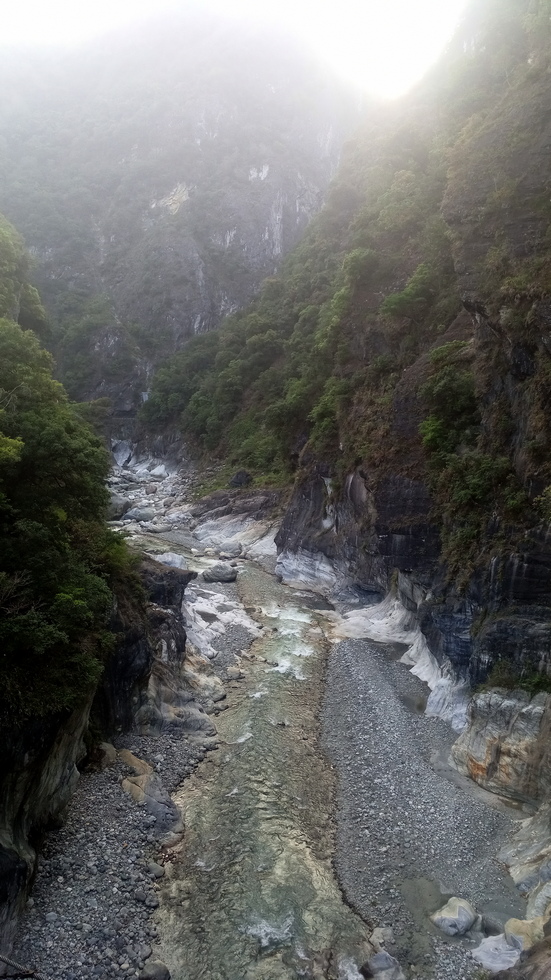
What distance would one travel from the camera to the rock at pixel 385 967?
9758 millimetres

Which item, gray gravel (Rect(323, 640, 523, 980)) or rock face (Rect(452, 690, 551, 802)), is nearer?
gray gravel (Rect(323, 640, 523, 980))

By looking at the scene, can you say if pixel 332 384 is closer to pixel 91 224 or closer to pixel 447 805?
pixel 447 805

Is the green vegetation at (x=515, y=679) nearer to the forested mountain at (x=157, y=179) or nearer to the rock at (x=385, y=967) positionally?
→ the rock at (x=385, y=967)

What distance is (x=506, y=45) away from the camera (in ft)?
100

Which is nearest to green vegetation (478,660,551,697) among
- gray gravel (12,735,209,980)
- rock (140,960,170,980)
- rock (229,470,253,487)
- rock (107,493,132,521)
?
gray gravel (12,735,209,980)

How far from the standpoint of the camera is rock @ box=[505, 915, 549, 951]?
9.95 m

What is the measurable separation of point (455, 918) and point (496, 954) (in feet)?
2.83

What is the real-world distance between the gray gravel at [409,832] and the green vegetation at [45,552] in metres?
7.18

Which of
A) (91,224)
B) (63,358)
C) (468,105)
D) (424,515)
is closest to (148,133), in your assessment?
(91,224)

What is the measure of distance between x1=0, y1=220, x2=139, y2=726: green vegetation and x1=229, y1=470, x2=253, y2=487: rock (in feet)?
108

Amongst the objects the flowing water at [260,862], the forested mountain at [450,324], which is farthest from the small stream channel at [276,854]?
the forested mountain at [450,324]

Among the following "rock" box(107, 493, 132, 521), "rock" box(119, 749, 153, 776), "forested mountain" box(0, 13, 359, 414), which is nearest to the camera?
"rock" box(119, 749, 153, 776)

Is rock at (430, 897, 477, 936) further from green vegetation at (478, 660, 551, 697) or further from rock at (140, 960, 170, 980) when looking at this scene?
green vegetation at (478, 660, 551, 697)

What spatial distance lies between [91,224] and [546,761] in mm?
109540
